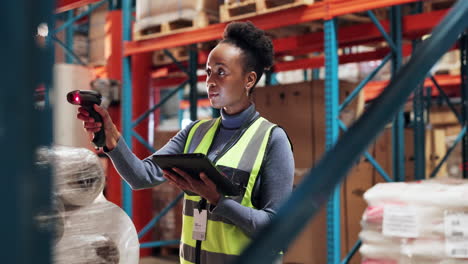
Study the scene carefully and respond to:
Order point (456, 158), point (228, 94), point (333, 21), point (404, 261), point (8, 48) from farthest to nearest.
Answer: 1. point (456, 158)
2. point (333, 21)
3. point (404, 261)
4. point (228, 94)
5. point (8, 48)

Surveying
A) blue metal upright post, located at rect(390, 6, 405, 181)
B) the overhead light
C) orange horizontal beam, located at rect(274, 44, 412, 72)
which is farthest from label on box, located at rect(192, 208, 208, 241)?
orange horizontal beam, located at rect(274, 44, 412, 72)

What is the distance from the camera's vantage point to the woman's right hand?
1.96 m

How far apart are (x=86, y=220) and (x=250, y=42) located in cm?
98

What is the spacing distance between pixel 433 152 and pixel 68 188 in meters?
5.96

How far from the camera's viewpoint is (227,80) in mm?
2127

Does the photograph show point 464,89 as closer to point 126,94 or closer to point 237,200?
point 126,94

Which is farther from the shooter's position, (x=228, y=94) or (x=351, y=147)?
(x=228, y=94)

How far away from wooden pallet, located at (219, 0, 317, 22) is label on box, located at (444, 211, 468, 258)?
2288mm

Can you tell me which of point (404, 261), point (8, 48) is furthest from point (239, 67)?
point (404, 261)

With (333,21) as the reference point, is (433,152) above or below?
below

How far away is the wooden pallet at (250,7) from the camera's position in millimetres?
4655

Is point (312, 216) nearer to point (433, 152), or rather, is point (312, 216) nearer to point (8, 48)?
point (8, 48)

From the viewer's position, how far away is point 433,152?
7098mm

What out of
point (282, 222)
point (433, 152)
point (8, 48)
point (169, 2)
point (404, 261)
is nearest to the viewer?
point (8, 48)
